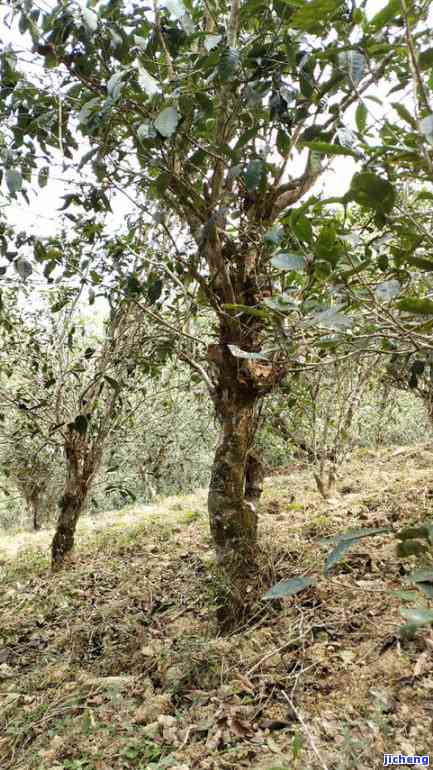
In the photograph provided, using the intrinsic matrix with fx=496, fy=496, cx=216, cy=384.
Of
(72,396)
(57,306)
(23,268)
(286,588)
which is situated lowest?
(286,588)

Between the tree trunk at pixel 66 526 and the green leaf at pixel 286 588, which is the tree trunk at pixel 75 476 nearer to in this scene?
the tree trunk at pixel 66 526

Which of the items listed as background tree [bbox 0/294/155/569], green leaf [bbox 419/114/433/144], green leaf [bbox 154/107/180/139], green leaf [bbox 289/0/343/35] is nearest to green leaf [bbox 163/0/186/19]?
green leaf [bbox 154/107/180/139]

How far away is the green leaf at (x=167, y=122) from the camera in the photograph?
4.77 feet

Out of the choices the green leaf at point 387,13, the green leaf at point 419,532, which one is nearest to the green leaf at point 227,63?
the green leaf at point 387,13

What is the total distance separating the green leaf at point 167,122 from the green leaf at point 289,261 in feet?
1.86

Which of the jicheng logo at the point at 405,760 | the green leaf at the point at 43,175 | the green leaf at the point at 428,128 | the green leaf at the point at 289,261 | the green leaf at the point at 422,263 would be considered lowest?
the jicheng logo at the point at 405,760

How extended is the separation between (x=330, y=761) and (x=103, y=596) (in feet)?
8.21

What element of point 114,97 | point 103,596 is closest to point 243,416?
point 114,97

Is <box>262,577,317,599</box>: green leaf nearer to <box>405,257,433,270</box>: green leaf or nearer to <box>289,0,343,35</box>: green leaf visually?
<box>405,257,433,270</box>: green leaf

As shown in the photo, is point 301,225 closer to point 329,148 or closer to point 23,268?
point 329,148

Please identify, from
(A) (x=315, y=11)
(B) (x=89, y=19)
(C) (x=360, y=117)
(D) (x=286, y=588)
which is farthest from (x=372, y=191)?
(B) (x=89, y=19)

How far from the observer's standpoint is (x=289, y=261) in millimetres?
1203

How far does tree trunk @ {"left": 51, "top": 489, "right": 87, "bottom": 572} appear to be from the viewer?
461cm

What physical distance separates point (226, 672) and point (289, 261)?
179cm
